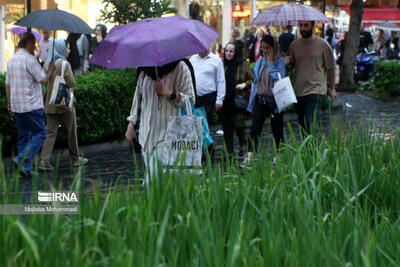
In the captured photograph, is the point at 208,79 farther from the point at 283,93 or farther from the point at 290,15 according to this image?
the point at 290,15

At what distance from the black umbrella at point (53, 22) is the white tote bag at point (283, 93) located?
9.90 ft

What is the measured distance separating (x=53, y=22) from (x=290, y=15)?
3.36m

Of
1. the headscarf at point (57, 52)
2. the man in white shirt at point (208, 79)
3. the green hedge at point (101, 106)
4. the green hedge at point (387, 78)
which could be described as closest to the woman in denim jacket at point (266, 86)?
the man in white shirt at point (208, 79)

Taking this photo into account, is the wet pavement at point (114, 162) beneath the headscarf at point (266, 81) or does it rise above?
beneath

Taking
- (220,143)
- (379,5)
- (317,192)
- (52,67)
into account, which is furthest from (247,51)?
(379,5)

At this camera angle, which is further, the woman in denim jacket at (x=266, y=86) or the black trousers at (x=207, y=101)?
the black trousers at (x=207, y=101)

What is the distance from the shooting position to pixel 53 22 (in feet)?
32.1

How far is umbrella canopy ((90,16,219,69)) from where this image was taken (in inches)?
214

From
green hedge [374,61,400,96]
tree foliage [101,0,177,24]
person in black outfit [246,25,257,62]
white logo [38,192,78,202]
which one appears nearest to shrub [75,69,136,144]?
tree foliage [101,0,177,24]

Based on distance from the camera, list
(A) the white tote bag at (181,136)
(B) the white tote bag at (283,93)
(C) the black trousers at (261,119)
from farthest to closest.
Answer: (C) the black trousers at (261,119) < (B) the white tote bag at (283,93) < (A) the white tote bag at (181,136)

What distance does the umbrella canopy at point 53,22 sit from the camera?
9719mm

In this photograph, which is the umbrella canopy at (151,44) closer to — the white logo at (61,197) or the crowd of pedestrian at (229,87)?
the crowd of pedestrian at (229,87)

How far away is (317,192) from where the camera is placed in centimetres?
363

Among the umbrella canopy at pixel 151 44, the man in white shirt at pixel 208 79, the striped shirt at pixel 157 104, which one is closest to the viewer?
the umbrella canopy at pixel 151 44
